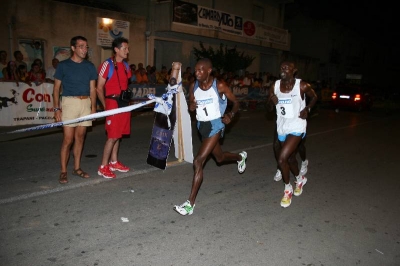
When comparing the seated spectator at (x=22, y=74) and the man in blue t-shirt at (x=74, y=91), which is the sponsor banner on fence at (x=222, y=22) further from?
the man in blue t-shirt at (x=74, y=91)

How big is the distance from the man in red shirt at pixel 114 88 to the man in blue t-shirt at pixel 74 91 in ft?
0.50

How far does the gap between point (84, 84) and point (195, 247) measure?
2.95m

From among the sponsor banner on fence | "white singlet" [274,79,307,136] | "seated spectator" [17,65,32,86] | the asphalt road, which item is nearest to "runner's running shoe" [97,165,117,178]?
the asphalt road

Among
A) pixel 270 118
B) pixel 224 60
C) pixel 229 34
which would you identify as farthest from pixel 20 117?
pixel 229 34

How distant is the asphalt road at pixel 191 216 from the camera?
11.1ft

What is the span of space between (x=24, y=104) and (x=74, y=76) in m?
6.02

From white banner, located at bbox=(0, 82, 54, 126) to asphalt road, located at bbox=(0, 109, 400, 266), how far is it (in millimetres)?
2873

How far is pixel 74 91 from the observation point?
16.4 feet

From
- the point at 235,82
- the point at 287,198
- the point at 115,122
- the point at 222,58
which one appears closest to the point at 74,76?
the point at 115,122

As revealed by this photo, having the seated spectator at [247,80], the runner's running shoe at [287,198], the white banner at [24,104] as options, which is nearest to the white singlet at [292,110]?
the runner's running shoe at [287,198]

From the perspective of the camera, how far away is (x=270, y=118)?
14.4 meters

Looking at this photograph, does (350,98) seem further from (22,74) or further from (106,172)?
(106,172)

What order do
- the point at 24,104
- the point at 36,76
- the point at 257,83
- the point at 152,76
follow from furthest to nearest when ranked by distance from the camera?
1. the point at 257,83
2. the point at 152,76
3. the point at 36,76
4. the point at 24,104

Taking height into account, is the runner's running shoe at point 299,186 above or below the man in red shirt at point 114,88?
below
